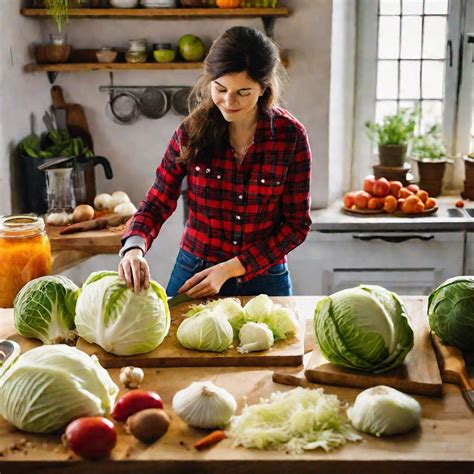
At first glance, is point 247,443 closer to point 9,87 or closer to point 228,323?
point 228,323

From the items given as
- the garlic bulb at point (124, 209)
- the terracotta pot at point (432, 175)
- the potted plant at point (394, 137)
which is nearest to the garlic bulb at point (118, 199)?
the garlic bulb at point (124, 209)

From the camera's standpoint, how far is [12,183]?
420 cm

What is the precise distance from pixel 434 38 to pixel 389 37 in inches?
10.1

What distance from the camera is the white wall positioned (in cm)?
435

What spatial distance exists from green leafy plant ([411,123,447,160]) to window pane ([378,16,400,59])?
1.59 ft

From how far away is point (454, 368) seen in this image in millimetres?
2102

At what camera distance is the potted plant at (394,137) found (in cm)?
475

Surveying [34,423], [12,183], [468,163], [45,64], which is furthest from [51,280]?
[468,163]

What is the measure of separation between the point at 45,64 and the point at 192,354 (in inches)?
103

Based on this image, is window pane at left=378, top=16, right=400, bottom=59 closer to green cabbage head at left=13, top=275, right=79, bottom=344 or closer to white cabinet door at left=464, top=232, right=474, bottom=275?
white cabinet door at left=464, top=232, right=474, bottom=275

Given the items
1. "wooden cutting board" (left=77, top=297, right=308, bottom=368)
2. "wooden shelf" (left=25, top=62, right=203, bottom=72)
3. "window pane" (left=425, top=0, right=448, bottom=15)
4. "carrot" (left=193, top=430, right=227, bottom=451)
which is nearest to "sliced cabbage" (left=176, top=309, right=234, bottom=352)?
"wooden cutting board" (left=77, top=297, right=308, bottom=368)

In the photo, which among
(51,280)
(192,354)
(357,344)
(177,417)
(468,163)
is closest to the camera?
(177,417)

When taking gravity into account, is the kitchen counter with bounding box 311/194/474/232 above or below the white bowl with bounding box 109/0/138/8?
below

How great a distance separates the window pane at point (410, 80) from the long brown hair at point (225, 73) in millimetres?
2272
